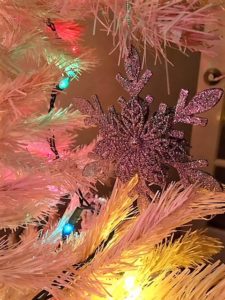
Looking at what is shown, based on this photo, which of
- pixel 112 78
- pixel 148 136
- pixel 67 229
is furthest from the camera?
pixel 112 78

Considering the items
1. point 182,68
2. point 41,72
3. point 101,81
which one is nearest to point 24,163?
point 41,72

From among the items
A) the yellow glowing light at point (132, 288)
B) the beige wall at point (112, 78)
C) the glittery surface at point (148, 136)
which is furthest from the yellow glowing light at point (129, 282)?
the beige wall at point (112, 78)

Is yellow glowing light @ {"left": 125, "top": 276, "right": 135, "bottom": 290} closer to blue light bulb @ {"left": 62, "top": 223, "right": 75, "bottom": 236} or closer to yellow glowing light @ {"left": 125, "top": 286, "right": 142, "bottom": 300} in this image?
yellow glowing light @ {"left": 125, "top": 286, "right": 142, "bottom": 300}

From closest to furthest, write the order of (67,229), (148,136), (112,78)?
(148,136)
(67,229)
(112,78)

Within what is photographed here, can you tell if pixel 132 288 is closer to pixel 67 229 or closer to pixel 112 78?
pixel 67 229

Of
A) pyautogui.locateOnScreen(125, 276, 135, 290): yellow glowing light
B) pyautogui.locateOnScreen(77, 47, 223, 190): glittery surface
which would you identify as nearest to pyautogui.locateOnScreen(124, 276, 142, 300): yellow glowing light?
pyautogui.locateOnScreen(125, 276, 135, 290): yellow glowing light

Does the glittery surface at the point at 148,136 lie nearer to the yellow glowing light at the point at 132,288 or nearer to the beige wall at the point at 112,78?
the yellow glowing light at the point at 132,288

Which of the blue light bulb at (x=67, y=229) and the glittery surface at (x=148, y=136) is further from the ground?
the glittery surface at (x=148, y=136)

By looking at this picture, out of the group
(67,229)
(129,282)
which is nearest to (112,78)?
(67,229)
